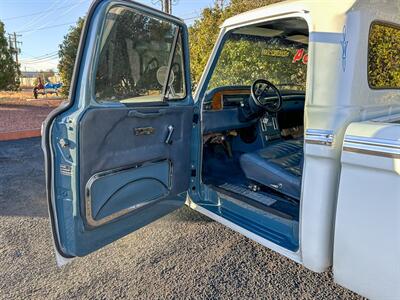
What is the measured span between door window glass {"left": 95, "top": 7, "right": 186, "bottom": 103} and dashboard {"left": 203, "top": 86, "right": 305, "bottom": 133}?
58 cm

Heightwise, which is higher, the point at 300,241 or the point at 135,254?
the point at 300,241

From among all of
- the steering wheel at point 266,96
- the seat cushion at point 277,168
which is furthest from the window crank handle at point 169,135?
the steering wheel at point 266,96

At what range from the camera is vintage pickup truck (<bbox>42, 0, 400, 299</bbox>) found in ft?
5.45

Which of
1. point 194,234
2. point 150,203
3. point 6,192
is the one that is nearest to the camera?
point 150,203

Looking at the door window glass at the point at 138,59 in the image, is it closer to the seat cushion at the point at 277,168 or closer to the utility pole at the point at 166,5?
the seat cushion at the point at 277,168

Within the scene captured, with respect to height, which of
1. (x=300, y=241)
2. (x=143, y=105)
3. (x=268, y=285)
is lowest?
(x=268, y=285)

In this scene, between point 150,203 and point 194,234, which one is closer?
point 150,203

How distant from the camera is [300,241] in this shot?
201 centimetres

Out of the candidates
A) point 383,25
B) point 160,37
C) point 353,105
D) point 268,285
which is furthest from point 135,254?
point 383,25

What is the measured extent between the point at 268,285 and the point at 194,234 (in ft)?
3.10

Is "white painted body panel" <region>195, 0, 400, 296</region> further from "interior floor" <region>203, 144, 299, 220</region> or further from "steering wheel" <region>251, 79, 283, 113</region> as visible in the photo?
"steering wheel" <region>251, 79, 283, 113</region>

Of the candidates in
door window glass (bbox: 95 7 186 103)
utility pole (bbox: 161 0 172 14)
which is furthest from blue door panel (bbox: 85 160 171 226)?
utility pole (bbox: 161 0 172 14)

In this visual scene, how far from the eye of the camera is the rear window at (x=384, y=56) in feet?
6.40

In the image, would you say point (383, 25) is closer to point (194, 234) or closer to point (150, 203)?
point (150, 203)
